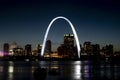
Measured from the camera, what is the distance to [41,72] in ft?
210

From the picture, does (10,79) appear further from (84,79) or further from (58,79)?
(84,79)

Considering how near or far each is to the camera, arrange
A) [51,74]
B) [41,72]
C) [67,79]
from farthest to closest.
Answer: [51,74] < [67,79] < [41,72]

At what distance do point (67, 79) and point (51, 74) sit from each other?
38.9 feet

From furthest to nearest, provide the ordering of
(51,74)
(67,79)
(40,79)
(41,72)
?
(51,74) → (67,79) → (41,72) → (40,79)

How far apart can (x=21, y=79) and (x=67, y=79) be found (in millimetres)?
9881

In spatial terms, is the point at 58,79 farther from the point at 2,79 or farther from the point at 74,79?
the point at 2,79

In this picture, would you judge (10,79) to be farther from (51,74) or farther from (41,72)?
(51,74)

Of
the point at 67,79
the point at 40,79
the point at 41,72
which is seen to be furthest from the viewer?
the point at 67,79

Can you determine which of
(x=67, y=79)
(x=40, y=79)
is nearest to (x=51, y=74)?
(x=67, y=79)

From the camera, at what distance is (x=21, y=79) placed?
6756 centimetres

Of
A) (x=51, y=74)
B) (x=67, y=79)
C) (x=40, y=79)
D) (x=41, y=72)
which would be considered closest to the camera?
(x=40, y=79)

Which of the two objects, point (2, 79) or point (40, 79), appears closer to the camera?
point (40, 79)

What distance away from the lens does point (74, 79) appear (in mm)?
68562

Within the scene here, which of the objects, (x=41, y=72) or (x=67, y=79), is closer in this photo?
(x=41, y=72)
